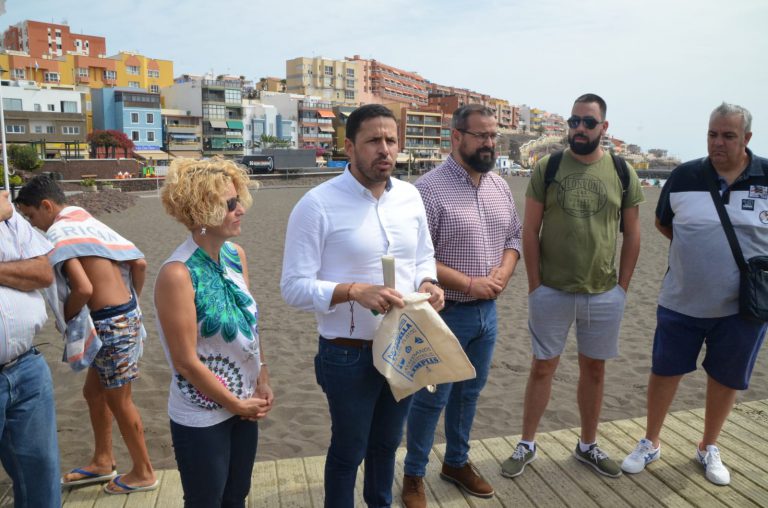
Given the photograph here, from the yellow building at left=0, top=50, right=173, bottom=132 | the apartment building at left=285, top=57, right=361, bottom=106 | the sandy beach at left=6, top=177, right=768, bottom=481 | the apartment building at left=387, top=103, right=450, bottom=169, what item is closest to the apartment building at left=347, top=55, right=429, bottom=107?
the apartment building at left=285, top=57, right=361, bottom=106

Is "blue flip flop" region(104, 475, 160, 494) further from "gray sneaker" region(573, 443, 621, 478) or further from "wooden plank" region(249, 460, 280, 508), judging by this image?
"gray sneaker" region(573, 443, 621, 478)

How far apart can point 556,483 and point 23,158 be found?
42295 mm

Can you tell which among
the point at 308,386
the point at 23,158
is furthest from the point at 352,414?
the point at 23,158

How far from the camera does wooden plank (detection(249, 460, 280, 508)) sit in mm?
2844

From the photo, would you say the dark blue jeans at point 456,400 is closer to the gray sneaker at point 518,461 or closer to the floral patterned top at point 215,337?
the gray sneaker at point 518,461

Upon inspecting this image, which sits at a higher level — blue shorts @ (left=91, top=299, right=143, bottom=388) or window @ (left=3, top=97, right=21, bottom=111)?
window @ (left=3, top=97, right=21, bottom=111)

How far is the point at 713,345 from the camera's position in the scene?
10.3ft

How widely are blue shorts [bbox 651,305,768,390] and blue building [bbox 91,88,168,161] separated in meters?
57.2

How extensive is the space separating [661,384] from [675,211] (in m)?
0.97

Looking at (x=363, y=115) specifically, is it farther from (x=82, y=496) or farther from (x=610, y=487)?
(x=82, y=496)

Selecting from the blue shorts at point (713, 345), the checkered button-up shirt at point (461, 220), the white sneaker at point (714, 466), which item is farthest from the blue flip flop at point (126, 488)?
the white sneaker at point (714, 466)

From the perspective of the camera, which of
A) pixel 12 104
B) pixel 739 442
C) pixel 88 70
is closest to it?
pixel 739 442

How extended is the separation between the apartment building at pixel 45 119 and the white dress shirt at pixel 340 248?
167 ft

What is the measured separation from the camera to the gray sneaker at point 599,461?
3.12 metres
